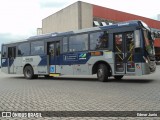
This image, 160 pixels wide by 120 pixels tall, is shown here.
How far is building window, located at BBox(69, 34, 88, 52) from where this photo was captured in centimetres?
1656

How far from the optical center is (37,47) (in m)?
20.1

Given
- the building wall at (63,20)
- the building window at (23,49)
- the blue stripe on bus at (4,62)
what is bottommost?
the blue stripe on bus at (4,62)

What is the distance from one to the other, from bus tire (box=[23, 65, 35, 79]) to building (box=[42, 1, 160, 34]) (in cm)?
2490

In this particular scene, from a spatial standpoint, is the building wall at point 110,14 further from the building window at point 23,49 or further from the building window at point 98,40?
the building window at point 98,40

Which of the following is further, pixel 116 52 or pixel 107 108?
pixel 116 52

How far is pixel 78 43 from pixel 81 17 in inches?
1132

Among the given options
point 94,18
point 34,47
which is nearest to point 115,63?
point 34,47

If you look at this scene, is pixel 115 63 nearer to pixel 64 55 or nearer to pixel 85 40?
pixel 85 40

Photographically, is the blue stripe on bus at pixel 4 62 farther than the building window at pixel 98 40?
Yes

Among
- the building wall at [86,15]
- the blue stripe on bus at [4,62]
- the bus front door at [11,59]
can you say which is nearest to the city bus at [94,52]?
the bus front door at [11,59]

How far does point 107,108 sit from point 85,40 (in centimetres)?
974

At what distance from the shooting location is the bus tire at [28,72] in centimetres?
2052

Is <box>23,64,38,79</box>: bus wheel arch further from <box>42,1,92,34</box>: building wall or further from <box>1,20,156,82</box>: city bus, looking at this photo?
<box>42,1,92,34</box>: building wall

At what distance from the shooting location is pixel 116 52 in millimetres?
14891
